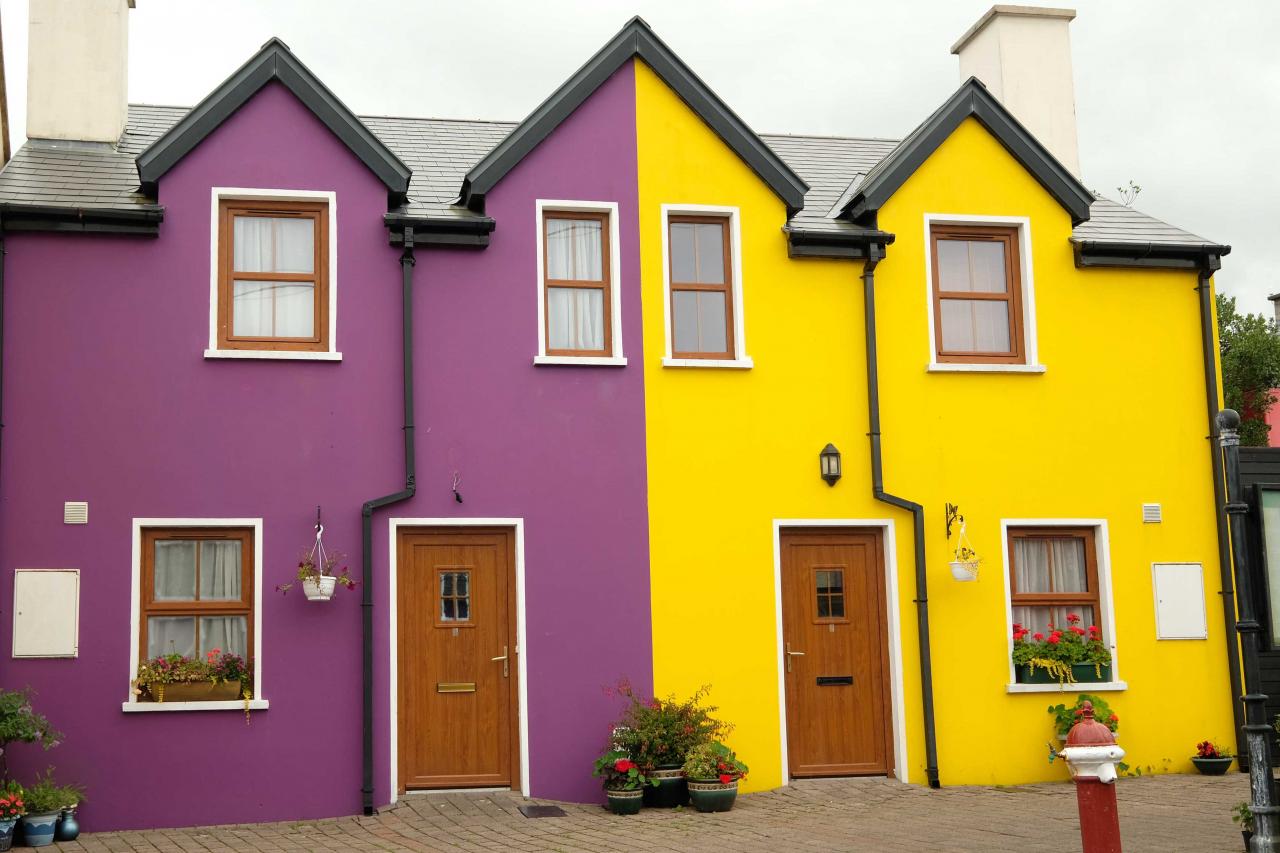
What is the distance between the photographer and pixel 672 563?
48.1 feet

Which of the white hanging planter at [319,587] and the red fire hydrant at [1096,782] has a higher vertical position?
the white hanging planter at [319,587]

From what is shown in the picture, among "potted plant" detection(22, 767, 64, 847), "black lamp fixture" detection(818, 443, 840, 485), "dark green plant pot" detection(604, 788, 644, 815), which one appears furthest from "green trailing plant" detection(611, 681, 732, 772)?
"potted plant" detection(22, 767, 64, 847)

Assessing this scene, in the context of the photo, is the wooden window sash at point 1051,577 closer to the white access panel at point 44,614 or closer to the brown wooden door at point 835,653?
the brown wooden door at point 835,653

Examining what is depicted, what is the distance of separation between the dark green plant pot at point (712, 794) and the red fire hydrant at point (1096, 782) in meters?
4.29

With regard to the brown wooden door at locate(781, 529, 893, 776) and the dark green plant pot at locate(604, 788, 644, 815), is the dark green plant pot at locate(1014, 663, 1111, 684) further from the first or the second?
the dark green plant pot at locate(604, 788, 644, 815)

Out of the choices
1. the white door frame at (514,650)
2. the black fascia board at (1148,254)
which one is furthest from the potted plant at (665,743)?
the black fascia board at (1148,254)

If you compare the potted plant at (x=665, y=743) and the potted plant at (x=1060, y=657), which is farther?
the potted plant at (x=1060, y=657)

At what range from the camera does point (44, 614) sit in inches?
523

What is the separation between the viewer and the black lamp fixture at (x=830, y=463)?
1496cm

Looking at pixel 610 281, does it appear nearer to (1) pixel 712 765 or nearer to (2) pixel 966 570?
(2) pixel 966 570

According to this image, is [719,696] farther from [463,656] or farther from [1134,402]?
[1134,402]

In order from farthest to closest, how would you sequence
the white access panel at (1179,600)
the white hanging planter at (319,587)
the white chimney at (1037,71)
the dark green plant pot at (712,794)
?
the white chimney at (1037,71) → the white access panel at (1179,600) → the white hanging planter at (319,587) → the dark green plant pot at (712,794)

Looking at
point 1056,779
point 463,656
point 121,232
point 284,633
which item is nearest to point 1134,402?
point 1056,779

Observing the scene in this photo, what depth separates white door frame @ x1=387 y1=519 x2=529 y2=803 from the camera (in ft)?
45.3
